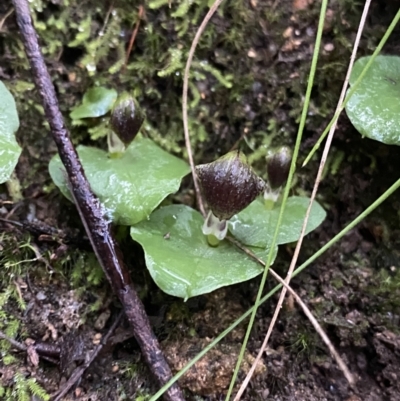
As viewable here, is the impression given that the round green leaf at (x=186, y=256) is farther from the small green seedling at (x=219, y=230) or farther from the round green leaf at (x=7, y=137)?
the round green leaf at (x=7, y=137)

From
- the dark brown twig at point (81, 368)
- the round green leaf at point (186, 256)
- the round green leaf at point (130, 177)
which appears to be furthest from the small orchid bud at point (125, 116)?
the dark brown twig at point (81, 368)

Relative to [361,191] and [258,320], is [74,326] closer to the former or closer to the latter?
[258,320]

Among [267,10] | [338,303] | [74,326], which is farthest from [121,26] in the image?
[338,303]

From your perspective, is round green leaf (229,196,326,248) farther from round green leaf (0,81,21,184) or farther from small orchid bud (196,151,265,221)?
round green leaf (0,81,21,184)

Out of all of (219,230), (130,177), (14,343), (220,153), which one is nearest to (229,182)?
(219,230)

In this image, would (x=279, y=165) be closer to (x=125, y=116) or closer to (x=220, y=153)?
(x=220, y=153)

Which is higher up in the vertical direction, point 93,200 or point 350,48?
point 350,48

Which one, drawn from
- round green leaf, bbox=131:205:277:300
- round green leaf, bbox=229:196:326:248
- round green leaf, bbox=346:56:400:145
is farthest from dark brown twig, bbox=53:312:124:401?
round green leaf, bbox=346:56:400:145
